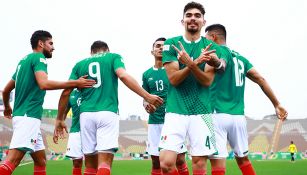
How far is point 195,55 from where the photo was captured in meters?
6.07

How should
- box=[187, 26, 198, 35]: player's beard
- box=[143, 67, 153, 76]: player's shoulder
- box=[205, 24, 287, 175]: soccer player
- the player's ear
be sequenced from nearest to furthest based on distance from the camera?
box=[187, 26, 198, 35]: player's beard, box=[205, 24, 287, 175]: soccer player, the player's ear, box=[143, 67, 153, 76]: player's shoulder

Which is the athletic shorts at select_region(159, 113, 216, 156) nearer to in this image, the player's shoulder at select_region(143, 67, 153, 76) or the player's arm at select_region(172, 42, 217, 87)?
the player's arm at select_region(172, 42, 217, 87)

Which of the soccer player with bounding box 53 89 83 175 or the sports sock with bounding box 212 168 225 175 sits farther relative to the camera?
the soccer player with bounding box 53 89 83 175

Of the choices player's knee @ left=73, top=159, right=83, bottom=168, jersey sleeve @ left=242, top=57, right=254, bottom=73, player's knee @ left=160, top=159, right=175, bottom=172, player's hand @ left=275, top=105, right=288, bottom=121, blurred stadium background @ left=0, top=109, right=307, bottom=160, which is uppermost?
jersey sleeve @ left=242, top=57, right=254, bottom=73

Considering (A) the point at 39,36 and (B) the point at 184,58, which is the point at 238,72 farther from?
(A) the point at 39,36

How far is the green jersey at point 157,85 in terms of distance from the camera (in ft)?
30.9

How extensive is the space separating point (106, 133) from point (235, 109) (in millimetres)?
2239

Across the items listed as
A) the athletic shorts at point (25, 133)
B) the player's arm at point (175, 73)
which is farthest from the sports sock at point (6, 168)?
the player's arm at point (175, 73)

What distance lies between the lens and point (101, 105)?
6523 mm

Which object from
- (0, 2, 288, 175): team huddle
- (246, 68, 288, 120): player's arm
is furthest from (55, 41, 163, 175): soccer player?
(246, 68, 288, 120): player's arm

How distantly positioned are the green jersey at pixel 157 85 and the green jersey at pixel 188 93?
3302 millimetres

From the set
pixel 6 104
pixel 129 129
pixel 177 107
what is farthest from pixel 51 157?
pixel 177 107

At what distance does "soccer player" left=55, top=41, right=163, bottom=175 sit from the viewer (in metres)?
6.38

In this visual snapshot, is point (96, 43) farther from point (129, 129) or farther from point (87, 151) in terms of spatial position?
point (129, 129)
